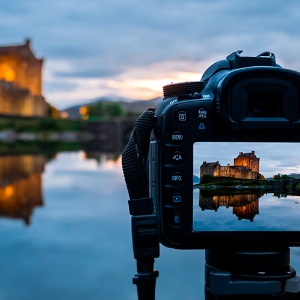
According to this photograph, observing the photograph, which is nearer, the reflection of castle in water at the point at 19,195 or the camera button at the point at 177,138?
the camera button at the point at 177,138

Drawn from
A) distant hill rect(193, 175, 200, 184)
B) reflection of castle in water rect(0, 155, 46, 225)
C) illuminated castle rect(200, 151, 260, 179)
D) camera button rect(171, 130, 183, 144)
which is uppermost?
camera button rect(171, 130, 183, 144)

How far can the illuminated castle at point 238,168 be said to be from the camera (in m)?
1.60

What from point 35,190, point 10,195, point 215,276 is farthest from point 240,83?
point 35,190

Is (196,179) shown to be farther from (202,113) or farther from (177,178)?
(202,113)

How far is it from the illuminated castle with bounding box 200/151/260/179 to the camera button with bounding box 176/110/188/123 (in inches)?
4.7

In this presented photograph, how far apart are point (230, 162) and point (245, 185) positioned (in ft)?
0.23

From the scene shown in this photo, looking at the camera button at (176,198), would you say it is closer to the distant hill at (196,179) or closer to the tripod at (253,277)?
the distant hill at (196,179)

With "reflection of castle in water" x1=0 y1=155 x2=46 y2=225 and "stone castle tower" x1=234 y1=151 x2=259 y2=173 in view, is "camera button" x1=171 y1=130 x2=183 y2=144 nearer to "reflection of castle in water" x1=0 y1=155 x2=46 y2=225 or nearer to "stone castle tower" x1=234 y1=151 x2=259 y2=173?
"stone castle tower" x1=234 y1=151 x2=259 y2=173

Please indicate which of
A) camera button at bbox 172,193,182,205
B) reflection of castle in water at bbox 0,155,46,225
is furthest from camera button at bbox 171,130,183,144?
reflection of castle in water at bbox 0,155,46,225

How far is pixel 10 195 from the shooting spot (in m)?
13.5

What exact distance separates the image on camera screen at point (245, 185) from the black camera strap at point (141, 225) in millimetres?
121

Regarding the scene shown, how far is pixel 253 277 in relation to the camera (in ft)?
5.49

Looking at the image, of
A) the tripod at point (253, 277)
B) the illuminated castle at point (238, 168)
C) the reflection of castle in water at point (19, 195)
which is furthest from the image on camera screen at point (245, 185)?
the reflection of castle in water at point (19, 195)

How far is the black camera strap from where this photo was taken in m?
1.59
